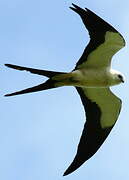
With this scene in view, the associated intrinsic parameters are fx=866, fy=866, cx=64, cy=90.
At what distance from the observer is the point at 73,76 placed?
18.5 meters

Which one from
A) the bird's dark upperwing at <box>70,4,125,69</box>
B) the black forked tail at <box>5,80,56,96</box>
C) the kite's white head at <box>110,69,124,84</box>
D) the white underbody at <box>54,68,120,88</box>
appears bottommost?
the black forked tail at <box>5,80,56,96</box>

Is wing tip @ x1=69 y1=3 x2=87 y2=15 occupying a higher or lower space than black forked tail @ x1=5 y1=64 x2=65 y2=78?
higher

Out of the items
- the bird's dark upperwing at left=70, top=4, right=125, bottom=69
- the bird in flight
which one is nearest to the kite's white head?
the bird in flight

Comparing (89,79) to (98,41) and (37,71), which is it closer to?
Result: (98,41)

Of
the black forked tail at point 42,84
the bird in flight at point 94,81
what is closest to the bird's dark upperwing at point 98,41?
the bird in flight at point 94,81

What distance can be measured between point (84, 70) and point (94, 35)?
0.96 meters

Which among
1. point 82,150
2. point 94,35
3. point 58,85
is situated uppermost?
point 94,35

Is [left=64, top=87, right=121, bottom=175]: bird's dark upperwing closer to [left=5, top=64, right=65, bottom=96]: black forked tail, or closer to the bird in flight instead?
the bird in flight

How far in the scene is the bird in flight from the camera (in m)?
17.9

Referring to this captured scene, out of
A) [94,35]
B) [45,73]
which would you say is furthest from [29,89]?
[94,35]

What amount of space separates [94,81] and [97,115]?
1.56 metres

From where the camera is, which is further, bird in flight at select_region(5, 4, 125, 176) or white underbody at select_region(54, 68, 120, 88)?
white underbody at select_region(54, 68, 120, 88)

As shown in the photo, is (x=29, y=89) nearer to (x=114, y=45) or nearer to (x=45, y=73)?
(x=45, y=73)

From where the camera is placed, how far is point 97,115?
65.1 feet
